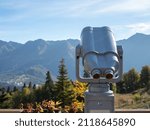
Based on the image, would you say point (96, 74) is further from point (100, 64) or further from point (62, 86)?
point (62, 86)

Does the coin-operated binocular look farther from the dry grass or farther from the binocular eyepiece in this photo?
the dry grass

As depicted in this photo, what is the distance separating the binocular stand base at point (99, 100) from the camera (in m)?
4.58

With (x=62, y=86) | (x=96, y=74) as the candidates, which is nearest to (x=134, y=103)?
(x=62, y=86)

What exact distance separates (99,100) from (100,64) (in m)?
0.39

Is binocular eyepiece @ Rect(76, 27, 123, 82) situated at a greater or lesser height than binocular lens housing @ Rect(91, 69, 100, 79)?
greater

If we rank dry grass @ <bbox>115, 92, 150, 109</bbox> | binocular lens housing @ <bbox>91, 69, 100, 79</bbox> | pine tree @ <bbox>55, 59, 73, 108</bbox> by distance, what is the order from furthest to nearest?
pine tree @ <bbox>55, 59, 73, 108</bbox> < dry grass @ <bbox>115, 92, 150, 109</bbox> < binocular lens housing @ <bbox>91, 69, 100, 79</bbox>

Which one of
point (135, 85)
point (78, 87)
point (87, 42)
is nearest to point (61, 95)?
point (78, 87)

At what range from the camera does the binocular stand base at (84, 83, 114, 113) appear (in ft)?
15.0

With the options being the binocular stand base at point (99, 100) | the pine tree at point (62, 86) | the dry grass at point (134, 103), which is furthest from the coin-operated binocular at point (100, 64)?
the pine tree at point (62, 86)

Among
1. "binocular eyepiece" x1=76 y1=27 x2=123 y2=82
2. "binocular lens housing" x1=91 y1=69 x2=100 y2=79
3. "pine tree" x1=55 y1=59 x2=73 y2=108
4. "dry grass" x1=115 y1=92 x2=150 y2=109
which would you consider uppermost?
"pine tree" x1=55 y1=59 x2=73 y2=108

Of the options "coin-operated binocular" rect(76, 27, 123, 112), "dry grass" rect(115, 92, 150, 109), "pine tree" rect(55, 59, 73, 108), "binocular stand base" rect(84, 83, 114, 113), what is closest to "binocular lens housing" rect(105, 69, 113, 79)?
"coin-operated binocular" rect(76, 27, 123, 112)

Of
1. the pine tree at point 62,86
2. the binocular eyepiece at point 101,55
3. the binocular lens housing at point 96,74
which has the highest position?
the pine tree at point 62,86

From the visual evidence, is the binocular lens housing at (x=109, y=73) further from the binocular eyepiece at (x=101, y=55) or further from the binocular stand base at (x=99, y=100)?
the binocular stand base at (x=99, y=100)

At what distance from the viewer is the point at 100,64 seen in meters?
4.60
